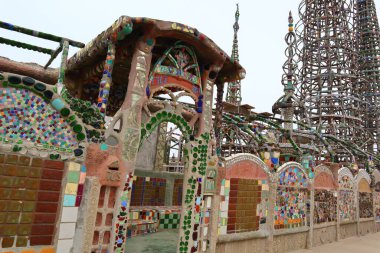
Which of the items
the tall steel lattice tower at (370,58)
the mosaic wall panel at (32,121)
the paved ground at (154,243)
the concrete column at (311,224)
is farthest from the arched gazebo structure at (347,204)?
the tall steel lattice tower at (370,58)

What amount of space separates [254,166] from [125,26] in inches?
192

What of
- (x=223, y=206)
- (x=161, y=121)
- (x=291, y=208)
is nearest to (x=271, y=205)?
(x=291, y=208)

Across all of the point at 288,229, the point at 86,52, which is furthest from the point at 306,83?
the point at 86,52

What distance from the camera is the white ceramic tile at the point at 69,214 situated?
13.8ft

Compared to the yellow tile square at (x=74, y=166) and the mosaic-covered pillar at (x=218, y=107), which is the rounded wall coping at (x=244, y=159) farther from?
the yellow tile square at (x=74, y=166)

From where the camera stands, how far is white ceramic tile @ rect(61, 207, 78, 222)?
4219 mm

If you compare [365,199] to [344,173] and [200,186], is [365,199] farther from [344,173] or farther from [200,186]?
[200,186]

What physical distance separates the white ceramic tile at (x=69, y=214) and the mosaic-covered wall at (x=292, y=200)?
5.72 metres

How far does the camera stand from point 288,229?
8.55m

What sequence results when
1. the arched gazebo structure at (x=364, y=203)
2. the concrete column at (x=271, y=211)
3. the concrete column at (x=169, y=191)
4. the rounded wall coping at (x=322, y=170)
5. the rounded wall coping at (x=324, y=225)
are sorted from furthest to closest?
the arched gazebo structure at (x=364, y=203) → the concrete column at (x=169, y=191) → the rounded wall coping at (x=322, y=170) → the rounded wall coping at (x=324, y=225) → the concrete column at (x=271, y=211)

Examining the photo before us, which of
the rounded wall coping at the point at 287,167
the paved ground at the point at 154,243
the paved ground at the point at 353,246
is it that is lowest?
the paved ground at the point at 353,246

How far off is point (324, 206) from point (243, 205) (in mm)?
4817

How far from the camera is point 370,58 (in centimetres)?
3259

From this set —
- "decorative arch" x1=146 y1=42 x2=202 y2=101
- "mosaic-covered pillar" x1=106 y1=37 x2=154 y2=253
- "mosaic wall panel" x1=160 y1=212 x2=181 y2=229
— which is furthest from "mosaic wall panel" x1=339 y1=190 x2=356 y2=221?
"mosaic-covered pillar" x1=106 y1=37 x2=154 y2=253
